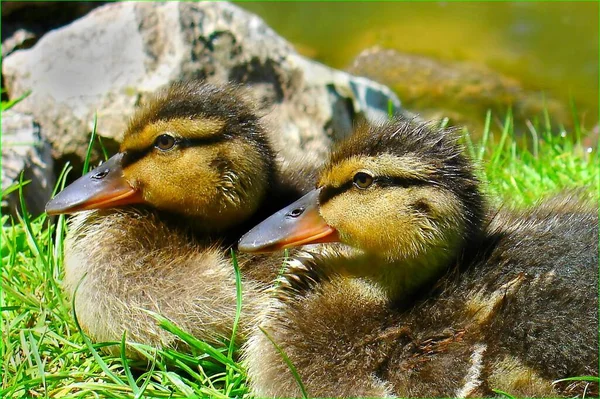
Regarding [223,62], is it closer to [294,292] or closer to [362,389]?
[294,292]

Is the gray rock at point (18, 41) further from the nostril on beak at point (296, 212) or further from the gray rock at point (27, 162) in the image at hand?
the nostril on beak at point (296, 212)

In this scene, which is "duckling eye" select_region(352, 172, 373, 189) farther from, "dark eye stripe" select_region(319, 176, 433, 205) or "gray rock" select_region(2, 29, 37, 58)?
"gray rock" select_region(2, 29, 37, 58)

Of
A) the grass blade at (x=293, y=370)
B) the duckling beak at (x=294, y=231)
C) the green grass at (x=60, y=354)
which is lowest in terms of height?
the green grass at (x=60, y=354)

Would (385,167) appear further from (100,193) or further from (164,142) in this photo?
(100,193)

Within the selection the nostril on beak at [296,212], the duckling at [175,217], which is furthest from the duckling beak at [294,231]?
the duckling at [175,217]

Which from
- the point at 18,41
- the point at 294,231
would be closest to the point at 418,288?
the point at 294,231

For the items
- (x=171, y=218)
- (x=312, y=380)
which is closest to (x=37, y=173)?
(x=171, y=218)

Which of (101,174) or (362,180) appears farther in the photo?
(101,174)

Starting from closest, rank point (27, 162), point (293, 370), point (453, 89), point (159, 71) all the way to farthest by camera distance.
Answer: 1. point (293, 370)
2. point (27, 162)
3. point (159, 71)
4. point (453, 89)
